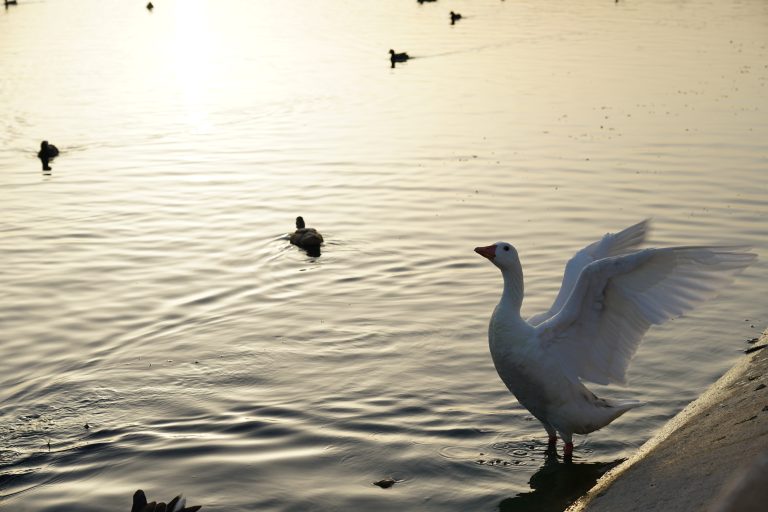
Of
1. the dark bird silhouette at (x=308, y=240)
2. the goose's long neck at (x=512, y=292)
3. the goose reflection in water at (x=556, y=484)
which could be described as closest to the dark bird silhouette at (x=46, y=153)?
the dark bird silhouette at (x=308, y=240)

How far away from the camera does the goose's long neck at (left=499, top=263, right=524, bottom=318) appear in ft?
29.2

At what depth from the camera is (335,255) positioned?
16.5 m

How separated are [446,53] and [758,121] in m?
19.0

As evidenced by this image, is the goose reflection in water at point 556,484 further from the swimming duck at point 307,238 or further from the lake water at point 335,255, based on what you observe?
the swimming duck at point 307,238

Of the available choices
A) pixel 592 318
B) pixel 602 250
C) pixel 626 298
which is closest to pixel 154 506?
pixel 592 318

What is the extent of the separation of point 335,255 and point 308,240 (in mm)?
625

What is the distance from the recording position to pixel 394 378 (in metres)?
11.3

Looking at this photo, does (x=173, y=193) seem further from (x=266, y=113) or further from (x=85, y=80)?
(x=85, y=80)

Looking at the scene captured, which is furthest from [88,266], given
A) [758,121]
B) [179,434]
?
[758,121]

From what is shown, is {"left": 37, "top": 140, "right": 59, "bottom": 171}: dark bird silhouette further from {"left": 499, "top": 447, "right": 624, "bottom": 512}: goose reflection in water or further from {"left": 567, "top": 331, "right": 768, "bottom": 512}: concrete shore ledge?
{"left": 567, "top": 331, "right": 768, "bottom": 512}: concrete shore ledge

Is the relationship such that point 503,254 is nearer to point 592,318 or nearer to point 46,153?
point 592,318

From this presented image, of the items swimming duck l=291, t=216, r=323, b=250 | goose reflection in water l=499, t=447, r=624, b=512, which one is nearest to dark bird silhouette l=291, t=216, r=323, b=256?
swimming duck l=291, t=216, r=323, b=250

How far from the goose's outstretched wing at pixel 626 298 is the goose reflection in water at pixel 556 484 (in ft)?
2.97

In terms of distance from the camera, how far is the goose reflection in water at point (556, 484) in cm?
865
